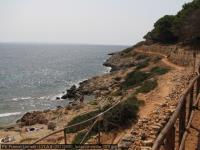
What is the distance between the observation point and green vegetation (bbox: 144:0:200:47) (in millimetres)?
57688

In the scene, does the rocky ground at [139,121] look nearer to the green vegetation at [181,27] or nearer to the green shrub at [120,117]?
the green shrub at [120,117]

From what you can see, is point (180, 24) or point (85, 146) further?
point (180, 24)

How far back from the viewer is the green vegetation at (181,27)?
189ft

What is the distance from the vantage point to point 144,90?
25.2 meters

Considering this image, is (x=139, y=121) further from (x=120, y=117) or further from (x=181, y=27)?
(x=181, y=27)

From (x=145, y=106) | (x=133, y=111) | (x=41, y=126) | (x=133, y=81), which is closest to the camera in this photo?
(x=133, y=111)

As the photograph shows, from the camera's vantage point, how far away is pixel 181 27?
61500mm

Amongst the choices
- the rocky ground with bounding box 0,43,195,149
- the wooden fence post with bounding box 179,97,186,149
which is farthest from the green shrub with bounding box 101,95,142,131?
the wooden fence post with bounding box 179,97,186,149

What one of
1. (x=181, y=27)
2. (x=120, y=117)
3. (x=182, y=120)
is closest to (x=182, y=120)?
(x=182, y=120)

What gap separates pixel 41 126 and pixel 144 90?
9.45 meters

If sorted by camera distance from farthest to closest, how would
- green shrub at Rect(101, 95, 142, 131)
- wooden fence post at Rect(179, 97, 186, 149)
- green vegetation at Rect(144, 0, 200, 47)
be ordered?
green vegetation at Rect(144, 0, 200, 47), green shrub at Rect(101, 95, 142, 131), wooden fence post at Rect(179, 97, 186, 149)

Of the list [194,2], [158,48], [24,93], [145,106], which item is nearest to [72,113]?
[145,106]

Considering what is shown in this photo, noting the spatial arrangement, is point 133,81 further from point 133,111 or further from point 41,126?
point 133,111

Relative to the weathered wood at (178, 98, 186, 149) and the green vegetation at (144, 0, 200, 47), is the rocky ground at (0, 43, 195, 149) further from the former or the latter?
the green vegetation at (144, 0, 200, 47)
